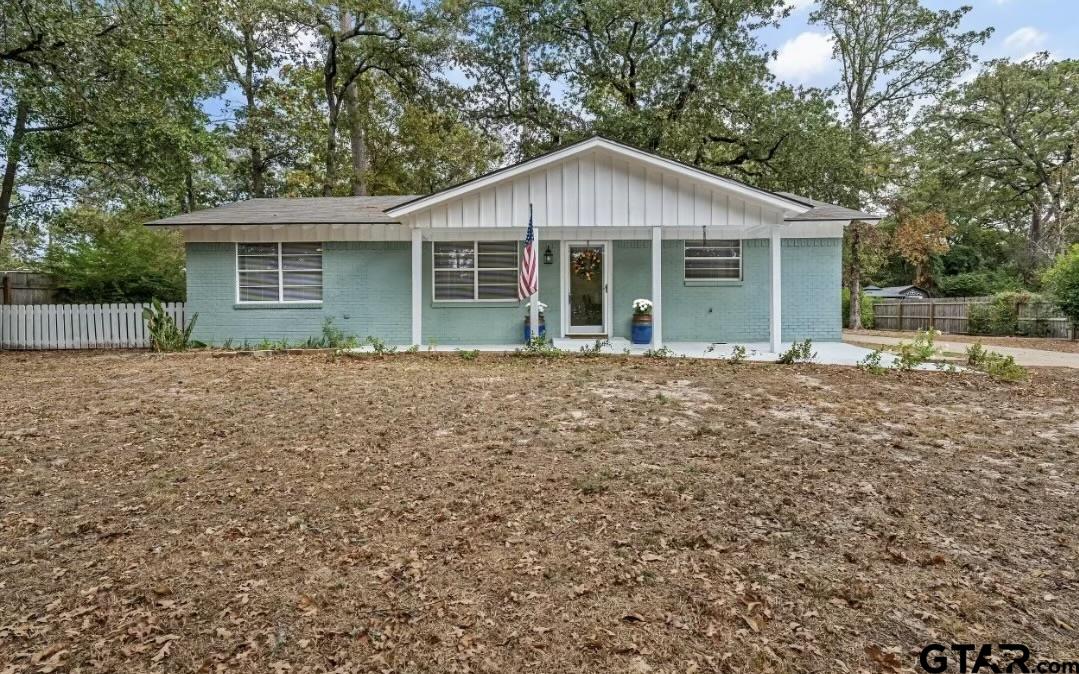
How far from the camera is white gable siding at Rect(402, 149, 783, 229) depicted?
9773mm

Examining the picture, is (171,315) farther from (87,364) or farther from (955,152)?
(955,152)

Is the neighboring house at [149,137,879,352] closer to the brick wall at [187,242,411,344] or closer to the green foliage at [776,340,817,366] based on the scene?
the brick wall at [187,242,411,344]

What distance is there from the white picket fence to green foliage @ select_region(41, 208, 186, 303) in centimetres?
152

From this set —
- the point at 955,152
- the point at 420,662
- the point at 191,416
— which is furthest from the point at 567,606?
the point at 955,152

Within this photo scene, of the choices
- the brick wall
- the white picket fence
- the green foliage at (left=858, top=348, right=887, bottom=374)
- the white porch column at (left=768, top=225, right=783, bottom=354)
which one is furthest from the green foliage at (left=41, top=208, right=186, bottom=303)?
the green foliage at (left=858, top=348, right=887, bottom=374)

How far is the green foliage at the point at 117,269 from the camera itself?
13.4 metres

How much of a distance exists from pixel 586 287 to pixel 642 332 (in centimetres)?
171

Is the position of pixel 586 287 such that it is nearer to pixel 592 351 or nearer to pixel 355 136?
pixel 592 351

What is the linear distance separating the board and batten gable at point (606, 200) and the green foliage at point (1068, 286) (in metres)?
11.1

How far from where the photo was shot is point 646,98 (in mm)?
18641

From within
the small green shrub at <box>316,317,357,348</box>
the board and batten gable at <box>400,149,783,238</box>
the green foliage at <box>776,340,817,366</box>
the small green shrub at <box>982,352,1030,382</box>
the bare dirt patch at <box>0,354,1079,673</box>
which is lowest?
the bare dirt patch at <box>0,354,1079,673</box>

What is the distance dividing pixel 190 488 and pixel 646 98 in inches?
724

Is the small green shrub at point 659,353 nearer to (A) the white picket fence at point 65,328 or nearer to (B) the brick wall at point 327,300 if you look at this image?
(B) the brick wall at point 327,300

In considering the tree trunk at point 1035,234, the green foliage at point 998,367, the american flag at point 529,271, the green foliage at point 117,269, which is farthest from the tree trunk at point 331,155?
the tree trunk at point 1035,234
